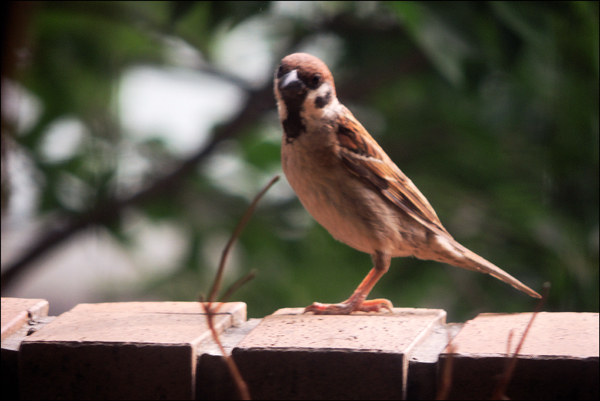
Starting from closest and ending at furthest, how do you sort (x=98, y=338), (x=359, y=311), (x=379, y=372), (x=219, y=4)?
(x=379, y=372) < (x=98, y=338) < (x=359, y=311) < (x=219, y=4)

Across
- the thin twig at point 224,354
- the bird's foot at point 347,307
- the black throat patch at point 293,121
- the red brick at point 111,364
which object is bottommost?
the bird's foot at point 347,307

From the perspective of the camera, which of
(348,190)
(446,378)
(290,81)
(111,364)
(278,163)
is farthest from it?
(278,163)

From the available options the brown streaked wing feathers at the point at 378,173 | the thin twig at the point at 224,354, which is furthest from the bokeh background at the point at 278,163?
the thin twig at the point at 224,354

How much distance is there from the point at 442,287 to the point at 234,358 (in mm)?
2052

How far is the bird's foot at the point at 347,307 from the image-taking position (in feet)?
4.45

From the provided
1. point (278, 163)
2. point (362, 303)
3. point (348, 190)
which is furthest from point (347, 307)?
point (278, 163)

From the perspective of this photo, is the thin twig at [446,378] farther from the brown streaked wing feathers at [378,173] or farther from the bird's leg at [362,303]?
the brown streaked wing feathers at [378,173]

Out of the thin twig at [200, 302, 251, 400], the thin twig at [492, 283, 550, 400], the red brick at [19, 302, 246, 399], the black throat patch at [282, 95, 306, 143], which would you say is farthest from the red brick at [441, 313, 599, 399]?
the black throat patch at [282, 95, 306, 143]

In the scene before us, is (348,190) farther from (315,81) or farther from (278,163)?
(278,163)

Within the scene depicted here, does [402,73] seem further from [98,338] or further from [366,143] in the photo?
[98,338]

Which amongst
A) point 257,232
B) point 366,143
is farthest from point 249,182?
point 366,143

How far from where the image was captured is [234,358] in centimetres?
100

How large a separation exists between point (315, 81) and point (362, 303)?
0.51m

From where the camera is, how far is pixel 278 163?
3166 mm
